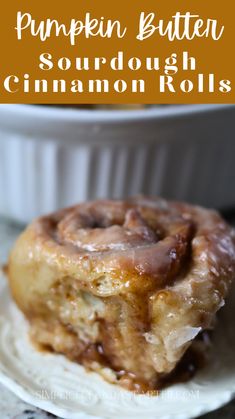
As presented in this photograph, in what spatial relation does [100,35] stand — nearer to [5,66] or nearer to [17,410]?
→ [5,66]

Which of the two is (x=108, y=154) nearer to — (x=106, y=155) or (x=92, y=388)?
(x=106, y=155)

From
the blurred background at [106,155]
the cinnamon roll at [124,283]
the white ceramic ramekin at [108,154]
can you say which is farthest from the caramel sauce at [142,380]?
the white ceramic ramekin at [108,154]

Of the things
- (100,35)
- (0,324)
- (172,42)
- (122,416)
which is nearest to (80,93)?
(100,35)

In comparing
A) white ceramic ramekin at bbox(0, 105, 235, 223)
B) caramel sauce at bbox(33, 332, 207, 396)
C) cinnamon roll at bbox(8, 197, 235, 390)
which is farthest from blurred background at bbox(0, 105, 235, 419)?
caramel sauce at bbox(33, 332, 207, 396)

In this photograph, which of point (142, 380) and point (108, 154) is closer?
point (142, 380)

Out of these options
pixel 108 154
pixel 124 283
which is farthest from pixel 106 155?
pixel 124 283

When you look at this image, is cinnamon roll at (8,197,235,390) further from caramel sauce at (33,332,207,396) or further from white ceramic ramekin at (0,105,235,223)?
white ceramic ramekin at (0,105,235,223)
